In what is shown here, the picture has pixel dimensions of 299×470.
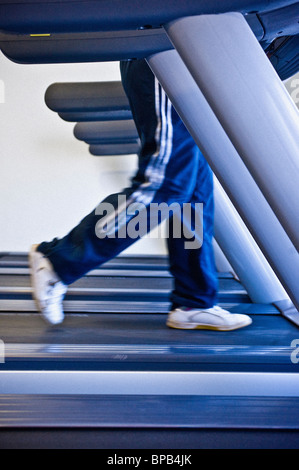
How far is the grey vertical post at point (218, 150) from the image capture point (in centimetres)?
131

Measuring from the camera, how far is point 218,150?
1366 millimetres

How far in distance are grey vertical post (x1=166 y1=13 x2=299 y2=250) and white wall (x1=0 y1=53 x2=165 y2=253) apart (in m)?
2.98

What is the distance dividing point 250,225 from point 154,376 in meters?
0.46

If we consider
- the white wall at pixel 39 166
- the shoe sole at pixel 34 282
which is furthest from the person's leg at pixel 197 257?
the white wall at pixel 39 166

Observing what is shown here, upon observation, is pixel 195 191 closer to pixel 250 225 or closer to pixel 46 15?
pixel 250 225

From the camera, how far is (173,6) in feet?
2.90

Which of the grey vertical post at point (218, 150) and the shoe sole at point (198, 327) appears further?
the shoe sole at point (198, 327)

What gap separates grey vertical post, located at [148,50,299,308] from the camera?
51.4 inches

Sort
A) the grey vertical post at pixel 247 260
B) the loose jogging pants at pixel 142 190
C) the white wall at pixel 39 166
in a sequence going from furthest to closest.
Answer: the white wall at pixel 39 166 < the grey vertical post at pixel 247 260 < the loose jogging pants at pixel 142 190

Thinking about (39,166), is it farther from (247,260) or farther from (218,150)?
(218,150)

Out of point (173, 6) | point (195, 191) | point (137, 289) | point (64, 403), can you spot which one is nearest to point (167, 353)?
point (64, 403)

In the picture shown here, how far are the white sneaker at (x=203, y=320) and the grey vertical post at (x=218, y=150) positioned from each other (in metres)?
0.35

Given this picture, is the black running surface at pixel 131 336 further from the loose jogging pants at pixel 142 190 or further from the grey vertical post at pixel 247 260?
the loose jogging pants at pixel 142 190

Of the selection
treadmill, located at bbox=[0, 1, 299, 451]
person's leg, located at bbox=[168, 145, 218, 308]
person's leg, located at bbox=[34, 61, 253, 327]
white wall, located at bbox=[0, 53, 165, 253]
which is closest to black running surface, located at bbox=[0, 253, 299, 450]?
treadmill, located at bbox=[0, 1, 299, 451]
